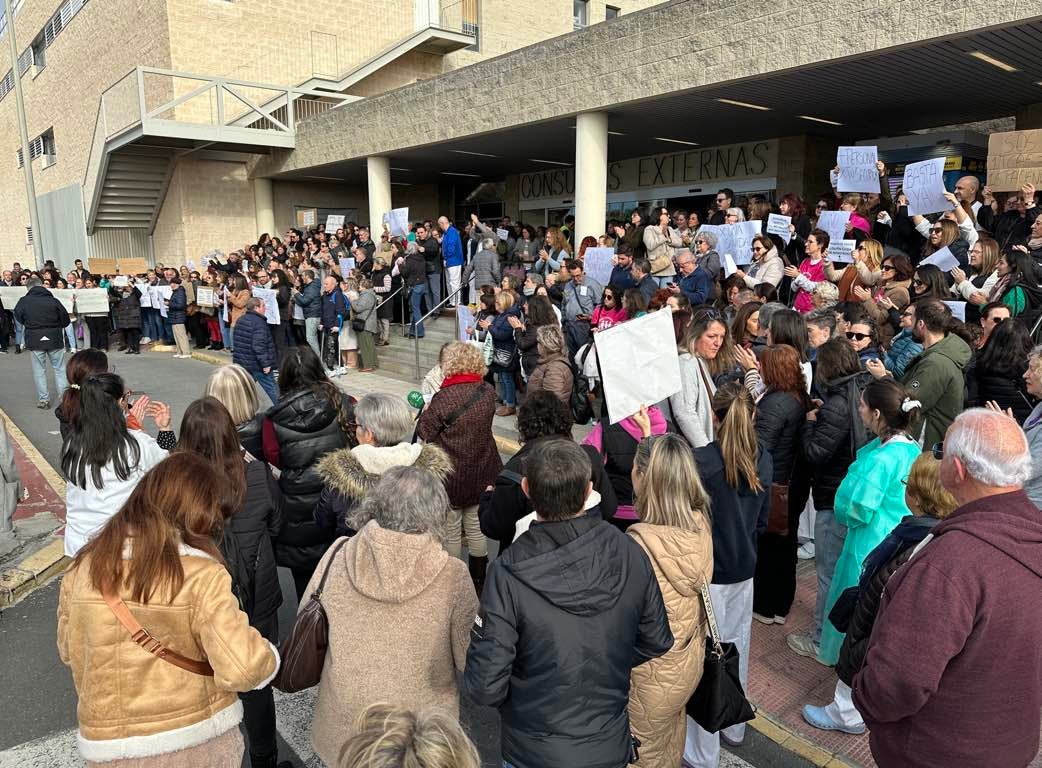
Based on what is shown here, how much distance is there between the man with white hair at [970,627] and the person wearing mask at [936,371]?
2524 mm

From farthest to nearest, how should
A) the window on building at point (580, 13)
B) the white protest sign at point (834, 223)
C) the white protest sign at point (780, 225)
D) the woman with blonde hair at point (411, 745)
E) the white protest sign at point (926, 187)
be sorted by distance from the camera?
the window on building at point (580, 13), the white protest sign at point (780, 225), the white protest sign at point (834, 223), the white protest sign at point (926, 187), the woman with blonde hair at point (411, 745)

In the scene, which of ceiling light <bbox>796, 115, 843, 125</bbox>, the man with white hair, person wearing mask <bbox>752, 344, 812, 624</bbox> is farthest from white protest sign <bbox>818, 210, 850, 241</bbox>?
the man with white hair

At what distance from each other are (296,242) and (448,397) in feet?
52.0

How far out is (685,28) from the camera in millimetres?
9875

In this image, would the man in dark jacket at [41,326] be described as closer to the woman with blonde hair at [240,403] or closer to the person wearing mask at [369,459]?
the woman with blonde hair at [240,403]

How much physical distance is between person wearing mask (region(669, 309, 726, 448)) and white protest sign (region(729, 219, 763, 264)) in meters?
4.35

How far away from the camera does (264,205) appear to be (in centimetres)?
2198

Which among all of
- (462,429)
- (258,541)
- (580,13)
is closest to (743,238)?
(462,429)

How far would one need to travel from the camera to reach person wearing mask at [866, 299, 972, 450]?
14.9 ft

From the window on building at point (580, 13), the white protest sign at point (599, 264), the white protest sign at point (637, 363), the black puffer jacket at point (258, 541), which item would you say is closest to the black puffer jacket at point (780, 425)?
the white protest sign at point (637, 363)

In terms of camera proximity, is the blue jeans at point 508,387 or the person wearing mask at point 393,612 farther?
the blue jeans at point 508,387

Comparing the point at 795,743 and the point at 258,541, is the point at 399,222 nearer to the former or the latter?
the point at 258,541

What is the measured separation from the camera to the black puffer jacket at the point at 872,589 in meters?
2.27

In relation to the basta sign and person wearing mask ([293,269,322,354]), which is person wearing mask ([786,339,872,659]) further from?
the basta sign
